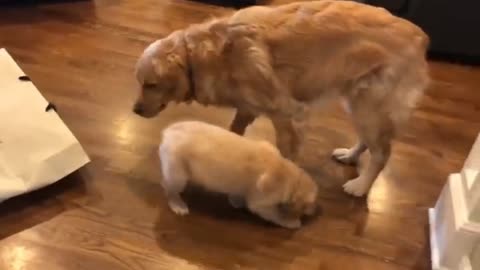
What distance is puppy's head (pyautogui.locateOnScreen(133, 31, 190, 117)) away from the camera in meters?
1.99

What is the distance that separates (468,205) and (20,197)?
4.69 feet

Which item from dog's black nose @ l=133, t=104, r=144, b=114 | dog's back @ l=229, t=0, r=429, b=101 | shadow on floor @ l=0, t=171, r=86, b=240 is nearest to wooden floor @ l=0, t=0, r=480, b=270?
shadow on floor @ l=0, t=171, r=86, b=240

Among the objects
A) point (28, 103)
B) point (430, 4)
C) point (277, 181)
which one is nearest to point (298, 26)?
point (277, 181)

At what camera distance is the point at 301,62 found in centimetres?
199

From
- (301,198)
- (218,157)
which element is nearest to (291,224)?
(301,198)

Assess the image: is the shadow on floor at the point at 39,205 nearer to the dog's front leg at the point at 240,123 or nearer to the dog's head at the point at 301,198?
the dog's front leg at the point at 240,123

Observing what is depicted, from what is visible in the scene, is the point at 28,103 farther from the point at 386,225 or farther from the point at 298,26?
the point at 386,225

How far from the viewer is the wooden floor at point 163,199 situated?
6.36 ft

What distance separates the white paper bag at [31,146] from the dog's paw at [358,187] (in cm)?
92

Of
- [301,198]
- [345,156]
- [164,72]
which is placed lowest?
[345,156]

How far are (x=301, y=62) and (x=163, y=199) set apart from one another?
662 millimetres

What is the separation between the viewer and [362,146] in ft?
7.55

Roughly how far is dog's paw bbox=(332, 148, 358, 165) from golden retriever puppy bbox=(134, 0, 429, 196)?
0.28 meters

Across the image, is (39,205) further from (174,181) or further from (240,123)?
(240,123)
